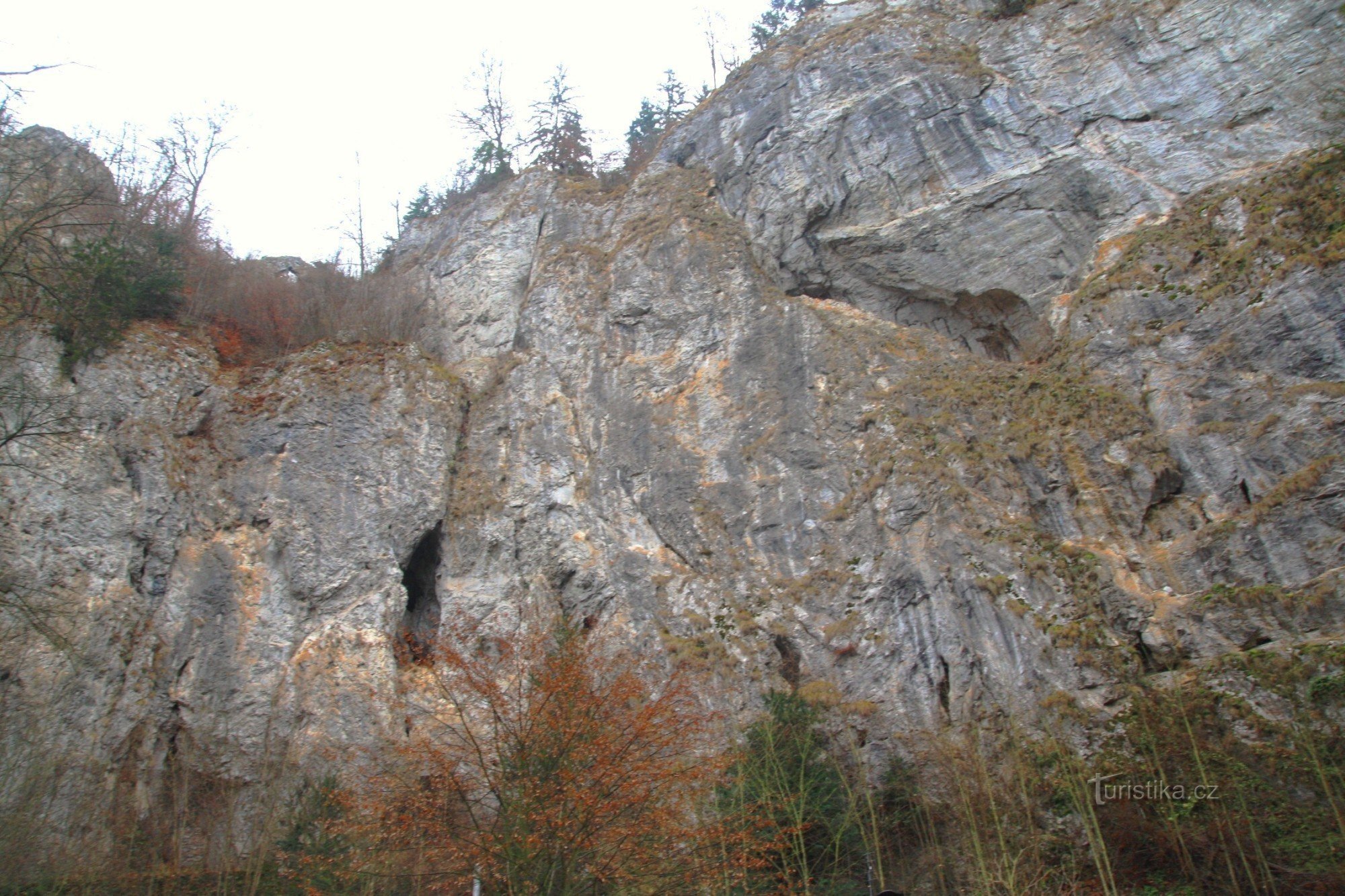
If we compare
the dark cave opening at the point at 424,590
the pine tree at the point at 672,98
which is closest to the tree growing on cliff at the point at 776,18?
the pine tree at the point at 672,98

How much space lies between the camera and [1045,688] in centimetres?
1195

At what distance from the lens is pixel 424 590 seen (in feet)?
59.3

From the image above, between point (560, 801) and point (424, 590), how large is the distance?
895 centimetres

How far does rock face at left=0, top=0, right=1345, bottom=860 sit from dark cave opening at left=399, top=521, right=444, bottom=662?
75 mm

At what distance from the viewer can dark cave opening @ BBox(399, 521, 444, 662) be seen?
17.2 metres

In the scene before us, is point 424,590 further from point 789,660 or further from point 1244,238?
point 1244,238

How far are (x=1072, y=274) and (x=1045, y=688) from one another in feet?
28.1

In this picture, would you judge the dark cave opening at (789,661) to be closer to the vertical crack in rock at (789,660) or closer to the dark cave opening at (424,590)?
the vertical crack in rock at (789,660)

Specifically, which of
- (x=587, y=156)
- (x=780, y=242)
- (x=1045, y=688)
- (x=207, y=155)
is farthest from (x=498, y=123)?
(x=1045, y=688)

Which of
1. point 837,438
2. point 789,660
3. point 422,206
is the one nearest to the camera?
point 789,660

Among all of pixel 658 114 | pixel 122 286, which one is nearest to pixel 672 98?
pixel 658 114

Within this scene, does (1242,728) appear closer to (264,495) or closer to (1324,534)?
(1324,534)

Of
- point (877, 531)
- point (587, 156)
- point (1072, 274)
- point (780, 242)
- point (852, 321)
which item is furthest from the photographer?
point (587, 156)

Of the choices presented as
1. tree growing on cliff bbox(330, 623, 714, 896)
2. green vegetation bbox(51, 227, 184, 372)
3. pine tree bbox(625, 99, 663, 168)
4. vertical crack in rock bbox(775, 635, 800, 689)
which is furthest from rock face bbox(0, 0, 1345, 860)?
pine tree bbox(625, 99, 663, 168)
